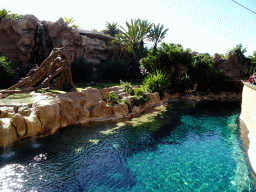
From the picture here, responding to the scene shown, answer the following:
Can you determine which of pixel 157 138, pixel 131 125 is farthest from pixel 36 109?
pixel 157 138

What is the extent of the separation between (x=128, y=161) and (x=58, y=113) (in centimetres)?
467

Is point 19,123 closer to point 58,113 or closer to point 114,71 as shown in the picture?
point 58,113

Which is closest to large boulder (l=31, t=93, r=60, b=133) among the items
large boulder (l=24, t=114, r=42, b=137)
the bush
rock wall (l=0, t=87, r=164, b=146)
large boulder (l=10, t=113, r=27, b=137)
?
rock wall (l=0, t=87, r=164, b=146)

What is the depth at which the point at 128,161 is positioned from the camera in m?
6.97

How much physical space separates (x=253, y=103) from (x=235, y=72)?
633 inches

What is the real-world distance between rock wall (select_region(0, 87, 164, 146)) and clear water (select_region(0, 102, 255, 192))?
1.76ft

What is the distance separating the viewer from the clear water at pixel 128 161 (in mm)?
5562

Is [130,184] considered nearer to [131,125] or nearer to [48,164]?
[48,164]

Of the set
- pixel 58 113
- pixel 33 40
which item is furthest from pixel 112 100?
pixel 33 40

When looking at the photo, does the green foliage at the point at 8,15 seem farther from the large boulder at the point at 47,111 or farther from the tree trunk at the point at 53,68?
the large boulder at the point at 47,111

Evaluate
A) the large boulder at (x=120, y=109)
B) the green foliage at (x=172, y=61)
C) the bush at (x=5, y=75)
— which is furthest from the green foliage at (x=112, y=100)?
the bush at (x=5, y=75)

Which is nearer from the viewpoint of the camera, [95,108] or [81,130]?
[81,130]

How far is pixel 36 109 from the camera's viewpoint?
27.3 ft

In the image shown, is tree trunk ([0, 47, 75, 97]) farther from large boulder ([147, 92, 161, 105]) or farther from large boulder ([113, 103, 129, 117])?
large boulder ([147, 92, 161, 105])
